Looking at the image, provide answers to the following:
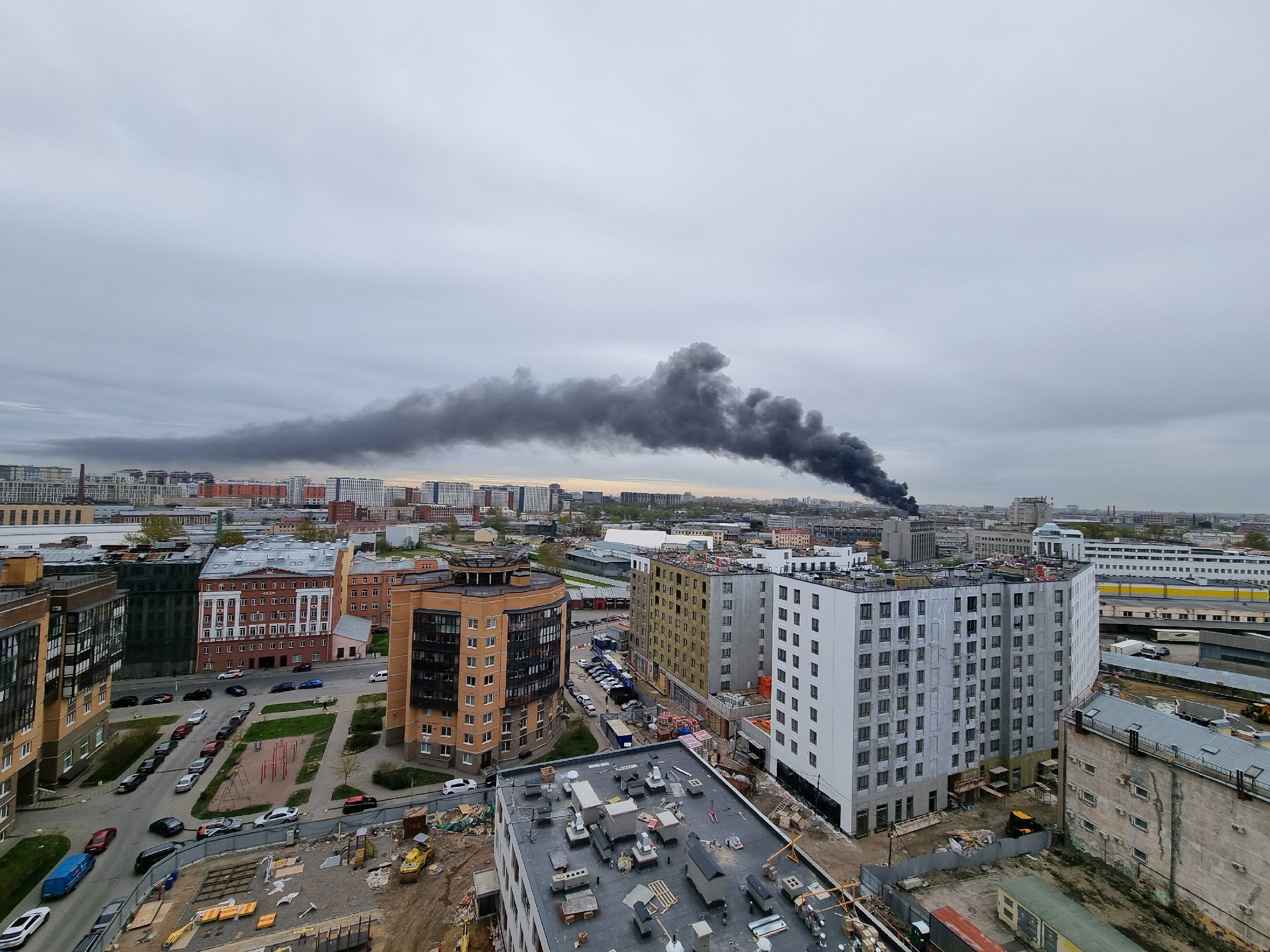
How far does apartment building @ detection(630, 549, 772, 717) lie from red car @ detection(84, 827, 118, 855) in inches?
1524

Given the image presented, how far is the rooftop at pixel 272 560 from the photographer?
58.8m

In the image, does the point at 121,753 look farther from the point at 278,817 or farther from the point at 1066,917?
the point at 1066,917

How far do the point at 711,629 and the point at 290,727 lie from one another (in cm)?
3542

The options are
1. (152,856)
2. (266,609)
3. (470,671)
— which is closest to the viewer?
(152,856)

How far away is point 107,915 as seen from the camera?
24141 mm

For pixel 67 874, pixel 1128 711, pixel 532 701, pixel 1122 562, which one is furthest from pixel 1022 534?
pixel 67 874

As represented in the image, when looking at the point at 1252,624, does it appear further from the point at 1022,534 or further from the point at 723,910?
the point at 723,910

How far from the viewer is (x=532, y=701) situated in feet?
136

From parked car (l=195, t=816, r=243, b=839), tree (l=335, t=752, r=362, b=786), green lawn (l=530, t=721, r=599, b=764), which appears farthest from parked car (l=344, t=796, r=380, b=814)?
green lawn (l=530, t=721, r=599, b=764)

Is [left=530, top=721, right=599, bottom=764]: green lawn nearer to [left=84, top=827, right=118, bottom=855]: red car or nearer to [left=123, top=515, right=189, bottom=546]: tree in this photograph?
[left=84, top=827, right=118, bottom=855]: red car

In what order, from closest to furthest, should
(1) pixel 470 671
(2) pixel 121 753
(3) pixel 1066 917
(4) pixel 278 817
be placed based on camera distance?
(3) pixel 1066 917, (4) pixel 278 817, (1) pixel 470 671, (2) pixel 121 753

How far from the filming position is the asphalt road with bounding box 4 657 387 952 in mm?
25125

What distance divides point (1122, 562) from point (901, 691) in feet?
357

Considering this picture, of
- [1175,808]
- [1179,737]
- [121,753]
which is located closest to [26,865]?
[121,753]
